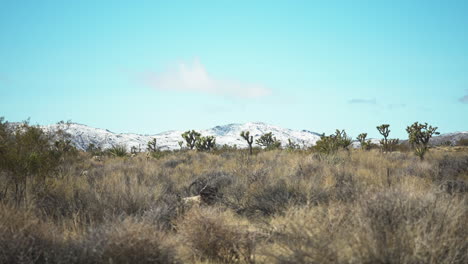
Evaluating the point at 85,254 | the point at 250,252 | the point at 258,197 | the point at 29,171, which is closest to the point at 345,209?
the point at 250,252

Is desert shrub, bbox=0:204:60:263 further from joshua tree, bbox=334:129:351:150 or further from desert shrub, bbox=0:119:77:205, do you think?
joshua tree, bbox=334:129:351:150

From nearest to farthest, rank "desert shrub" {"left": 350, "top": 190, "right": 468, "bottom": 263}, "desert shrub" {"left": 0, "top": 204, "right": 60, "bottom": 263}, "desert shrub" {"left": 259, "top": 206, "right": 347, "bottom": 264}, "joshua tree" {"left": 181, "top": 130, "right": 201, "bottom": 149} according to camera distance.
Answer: "desert shrub" {"left": 350, "top": 190, "right": 468, "bottom": 263} < "desert shrub" {"left": 259, "top": 206, "right": 347, "bottom": 264} < "desert shrub" {"left": 0, "top": 204, "right": 60, "bottom": 263} < "joshua tree" {"left": 181, "top": 130, "right": 201, "bottom": 149}

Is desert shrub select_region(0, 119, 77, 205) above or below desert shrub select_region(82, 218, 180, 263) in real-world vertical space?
above

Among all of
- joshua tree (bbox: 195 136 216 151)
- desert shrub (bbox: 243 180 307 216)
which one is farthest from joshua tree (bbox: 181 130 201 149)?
desert shrub (bbox: 243 180 307 216)

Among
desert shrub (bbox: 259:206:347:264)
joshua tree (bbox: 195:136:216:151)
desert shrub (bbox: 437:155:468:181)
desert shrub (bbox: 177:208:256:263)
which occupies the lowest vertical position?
desert shrub (bbox: 177:208:256:263)

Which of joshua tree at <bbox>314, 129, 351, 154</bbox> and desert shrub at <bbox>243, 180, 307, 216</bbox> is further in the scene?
joshua tree at <bbox>314, 129, 351, 154</bbox>

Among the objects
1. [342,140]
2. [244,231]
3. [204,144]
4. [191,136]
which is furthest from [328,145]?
[191,136]

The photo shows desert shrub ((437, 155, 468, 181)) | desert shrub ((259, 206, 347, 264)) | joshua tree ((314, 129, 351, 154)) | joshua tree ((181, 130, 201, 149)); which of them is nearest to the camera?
desert shrub ((259, 206, 347, 264))

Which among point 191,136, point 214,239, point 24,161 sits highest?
point 191,136

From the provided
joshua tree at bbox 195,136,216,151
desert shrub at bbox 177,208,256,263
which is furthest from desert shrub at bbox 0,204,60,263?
joshua tree at bbox 195,136,216,151

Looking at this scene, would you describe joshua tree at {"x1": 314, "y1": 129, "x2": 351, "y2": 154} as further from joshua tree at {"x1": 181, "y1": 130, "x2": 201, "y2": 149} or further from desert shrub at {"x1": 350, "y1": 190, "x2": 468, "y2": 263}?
joshua tree at {"x1": 181, "y1": 130, "x2": 201, "y2": 149}

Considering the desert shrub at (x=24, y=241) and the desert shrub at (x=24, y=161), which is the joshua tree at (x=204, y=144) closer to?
the desert shrub at (x=24, y=161)

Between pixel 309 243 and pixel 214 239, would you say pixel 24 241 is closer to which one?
pixel 214 239

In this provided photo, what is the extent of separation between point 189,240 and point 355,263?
2.34m
